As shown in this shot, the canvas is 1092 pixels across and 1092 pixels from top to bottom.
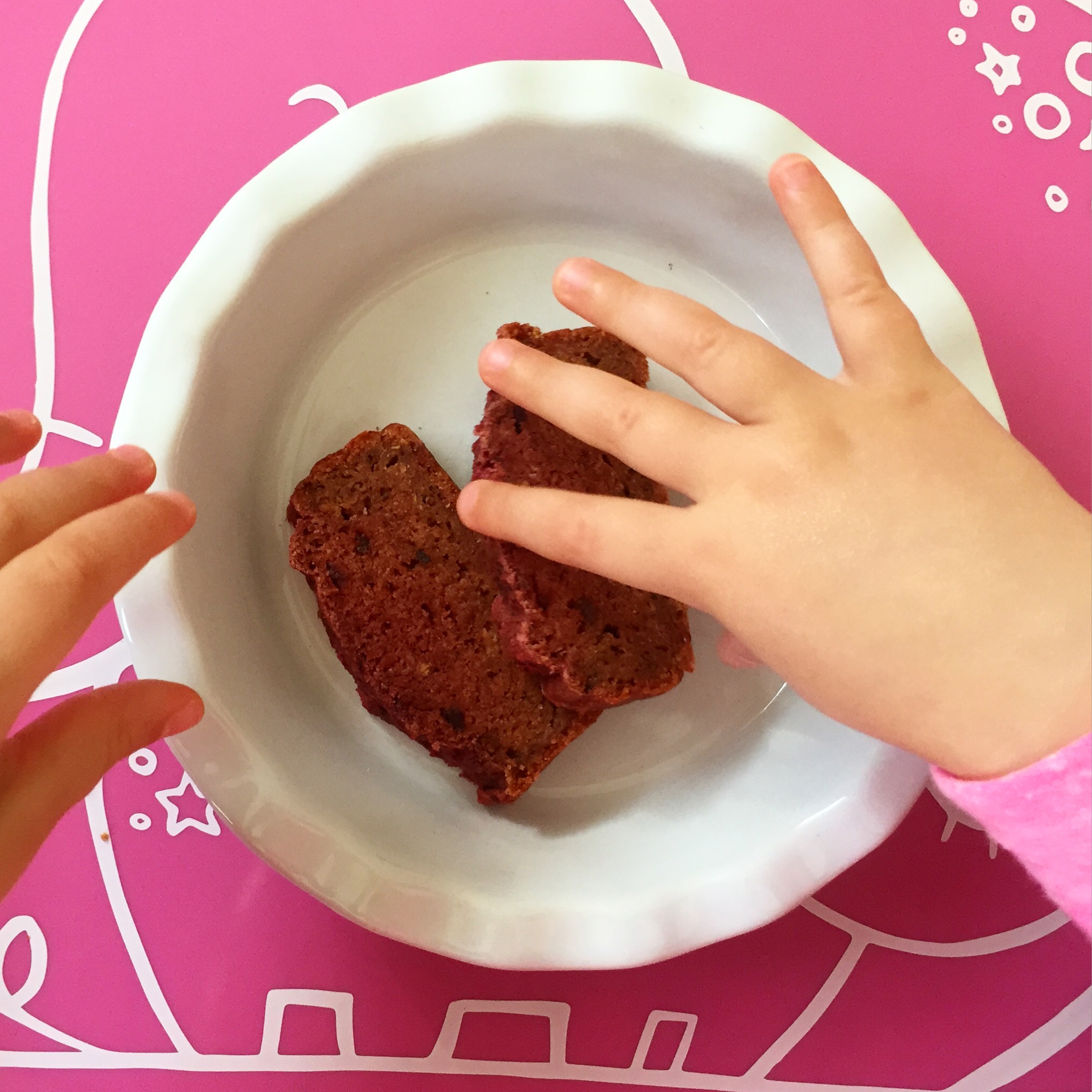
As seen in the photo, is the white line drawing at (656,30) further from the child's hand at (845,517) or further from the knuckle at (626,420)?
the knuckle at (626,420)

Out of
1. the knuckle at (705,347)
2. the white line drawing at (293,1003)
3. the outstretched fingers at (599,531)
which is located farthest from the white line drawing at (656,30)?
the white line drawing at (293,1003)

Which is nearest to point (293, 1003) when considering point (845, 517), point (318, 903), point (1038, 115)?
point (318, 903)

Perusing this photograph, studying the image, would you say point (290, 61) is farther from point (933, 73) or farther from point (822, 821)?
point (822, 821)

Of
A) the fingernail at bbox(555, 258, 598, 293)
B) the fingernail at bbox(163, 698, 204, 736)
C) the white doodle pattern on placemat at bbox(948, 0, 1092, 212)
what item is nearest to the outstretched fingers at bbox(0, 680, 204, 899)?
the fingernail at bbox(163, 698, 204, 736)

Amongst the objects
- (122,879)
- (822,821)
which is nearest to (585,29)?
(822,821)

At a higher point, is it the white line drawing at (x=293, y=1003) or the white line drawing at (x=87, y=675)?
the white line drawing at (x=87, y=675)

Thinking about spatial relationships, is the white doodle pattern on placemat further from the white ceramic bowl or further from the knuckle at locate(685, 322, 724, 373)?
the knuckle at locate(685, 322, 724, 373)

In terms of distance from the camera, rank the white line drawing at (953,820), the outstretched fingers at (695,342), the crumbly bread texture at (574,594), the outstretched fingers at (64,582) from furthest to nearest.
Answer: the white line drawing at (953,820), the crumbly bread texture at (574,594), the outstretched fingers at (695,342), the outstretched fingers at (64,582)
